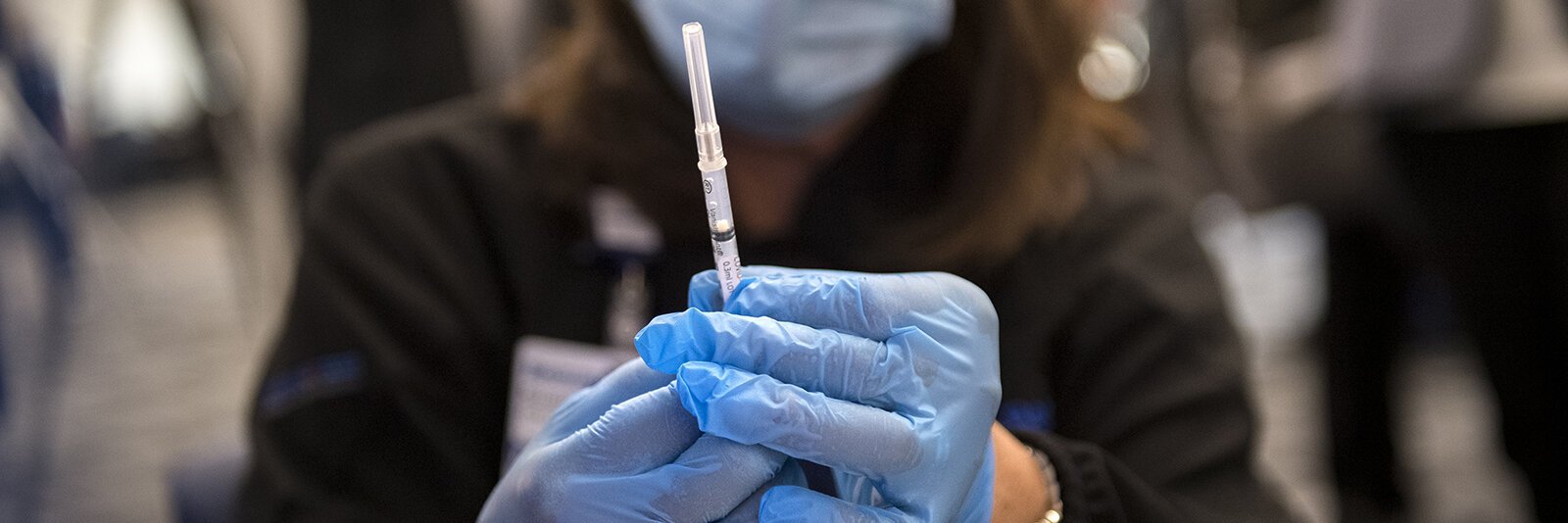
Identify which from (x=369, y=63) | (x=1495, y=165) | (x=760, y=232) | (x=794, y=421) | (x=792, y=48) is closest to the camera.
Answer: (x=794, y=421)

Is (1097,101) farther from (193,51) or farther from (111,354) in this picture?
(193,51)

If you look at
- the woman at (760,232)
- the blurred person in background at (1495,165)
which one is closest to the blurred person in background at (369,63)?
the woman at (760,232)

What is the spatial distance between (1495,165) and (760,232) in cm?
85

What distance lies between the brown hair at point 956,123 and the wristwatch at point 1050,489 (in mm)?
237

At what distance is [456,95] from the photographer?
1.73 m

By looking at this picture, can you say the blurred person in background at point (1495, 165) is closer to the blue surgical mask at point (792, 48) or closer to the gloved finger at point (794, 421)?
the blue surgical mask at point (792, 48)

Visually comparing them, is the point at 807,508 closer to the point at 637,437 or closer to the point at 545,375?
the point at 637,437

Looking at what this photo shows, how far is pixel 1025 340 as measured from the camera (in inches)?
30.5

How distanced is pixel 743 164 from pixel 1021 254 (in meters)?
0.21

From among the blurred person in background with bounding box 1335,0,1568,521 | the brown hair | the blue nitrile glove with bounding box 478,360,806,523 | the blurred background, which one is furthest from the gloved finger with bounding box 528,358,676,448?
the blurred person in background with bounding box 1335,0,1568,521

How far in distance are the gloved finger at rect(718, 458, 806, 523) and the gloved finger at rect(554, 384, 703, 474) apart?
0.11 feet

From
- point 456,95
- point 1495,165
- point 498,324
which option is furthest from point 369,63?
point 1495,165

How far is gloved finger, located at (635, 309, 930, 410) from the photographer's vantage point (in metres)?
0.43

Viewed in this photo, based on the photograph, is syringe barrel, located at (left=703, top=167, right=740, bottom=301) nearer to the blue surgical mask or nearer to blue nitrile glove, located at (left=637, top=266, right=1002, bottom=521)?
blue nitrile glove, located at (left=637, top=266, right=1002, bottom=521)
